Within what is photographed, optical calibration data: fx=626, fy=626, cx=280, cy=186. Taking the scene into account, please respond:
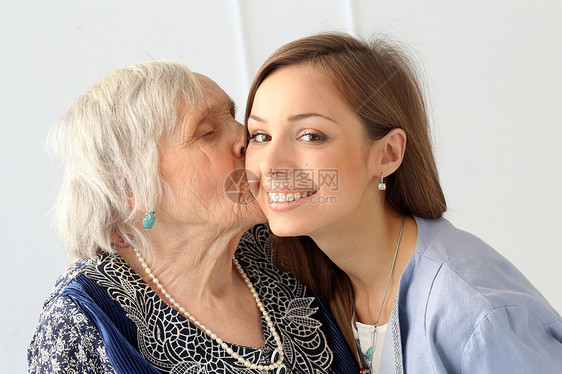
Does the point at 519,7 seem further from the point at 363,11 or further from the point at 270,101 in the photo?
the point at 270,101

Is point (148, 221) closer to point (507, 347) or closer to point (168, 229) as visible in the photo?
point (168, 229)

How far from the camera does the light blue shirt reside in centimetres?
125

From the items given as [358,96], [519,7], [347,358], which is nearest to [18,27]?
[358,96]

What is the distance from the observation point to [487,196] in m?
2.79

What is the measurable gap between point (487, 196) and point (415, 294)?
60.6 inches

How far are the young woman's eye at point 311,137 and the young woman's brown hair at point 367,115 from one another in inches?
4.5

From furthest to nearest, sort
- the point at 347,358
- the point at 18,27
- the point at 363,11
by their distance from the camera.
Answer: the point at 363,11 < the point at 18,27 < the point at 347,358

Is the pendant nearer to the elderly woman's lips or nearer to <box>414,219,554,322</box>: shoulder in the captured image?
<box>414,219,554,322</box>: shoulder

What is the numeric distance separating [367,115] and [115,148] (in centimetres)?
58

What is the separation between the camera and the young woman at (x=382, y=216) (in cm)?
129

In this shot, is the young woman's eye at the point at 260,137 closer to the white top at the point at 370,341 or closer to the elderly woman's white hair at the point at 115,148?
the elderly woman's white hair at the point at 115,148

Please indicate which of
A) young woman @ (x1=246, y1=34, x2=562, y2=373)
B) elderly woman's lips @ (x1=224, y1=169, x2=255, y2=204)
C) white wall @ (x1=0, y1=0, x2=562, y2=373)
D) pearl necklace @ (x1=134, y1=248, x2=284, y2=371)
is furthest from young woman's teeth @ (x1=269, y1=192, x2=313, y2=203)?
white wall @ (x1=0, y1=0, x2=562, y2=373)

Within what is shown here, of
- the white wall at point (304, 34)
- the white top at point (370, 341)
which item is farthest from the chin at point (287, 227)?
the white wall at point (304, 34)

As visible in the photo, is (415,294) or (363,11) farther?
(363,11)
